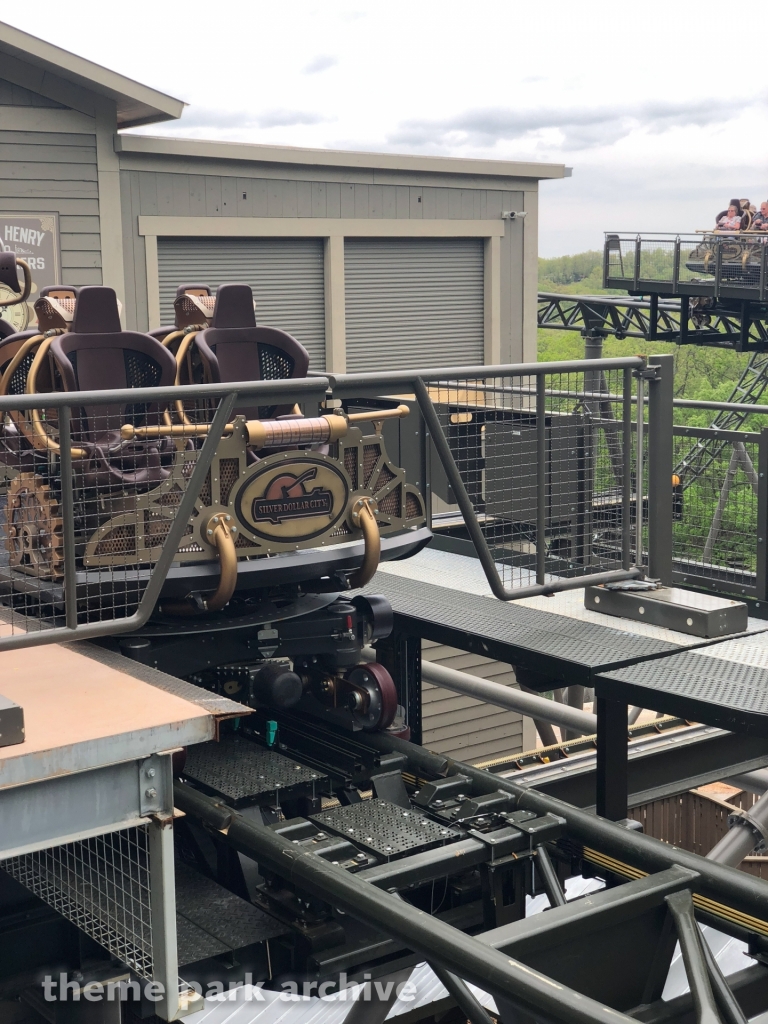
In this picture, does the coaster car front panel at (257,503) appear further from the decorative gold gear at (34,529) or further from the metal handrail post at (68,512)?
the metal handrail post at (68,512)

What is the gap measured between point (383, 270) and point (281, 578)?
32.5ft

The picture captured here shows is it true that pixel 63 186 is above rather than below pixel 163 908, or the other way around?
above

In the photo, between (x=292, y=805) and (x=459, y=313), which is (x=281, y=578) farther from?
(x=459, y=313)

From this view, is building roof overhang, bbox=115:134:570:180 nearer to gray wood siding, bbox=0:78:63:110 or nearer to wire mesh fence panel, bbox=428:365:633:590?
gray wood siding, bbox=0:78:63:110

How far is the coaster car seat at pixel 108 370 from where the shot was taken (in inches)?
187

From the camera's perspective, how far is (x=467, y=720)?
14750 millimetres

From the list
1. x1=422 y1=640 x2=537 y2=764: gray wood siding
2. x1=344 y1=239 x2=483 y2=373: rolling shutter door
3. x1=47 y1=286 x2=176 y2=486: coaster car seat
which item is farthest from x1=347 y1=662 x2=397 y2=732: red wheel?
x1=344 y1=239 x2=483 y2=373: rolling shutter door

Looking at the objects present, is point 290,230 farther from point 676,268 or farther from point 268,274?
point 676,268

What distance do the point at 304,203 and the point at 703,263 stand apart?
14272mm

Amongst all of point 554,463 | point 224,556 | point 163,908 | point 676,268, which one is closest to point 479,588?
point 554,463

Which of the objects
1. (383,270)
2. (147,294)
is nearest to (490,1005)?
(147,294)

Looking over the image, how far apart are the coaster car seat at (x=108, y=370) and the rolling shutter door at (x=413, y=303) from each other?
9133mm

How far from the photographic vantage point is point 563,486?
6.41 meters

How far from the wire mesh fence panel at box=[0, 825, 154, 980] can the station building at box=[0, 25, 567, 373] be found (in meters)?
7.85
